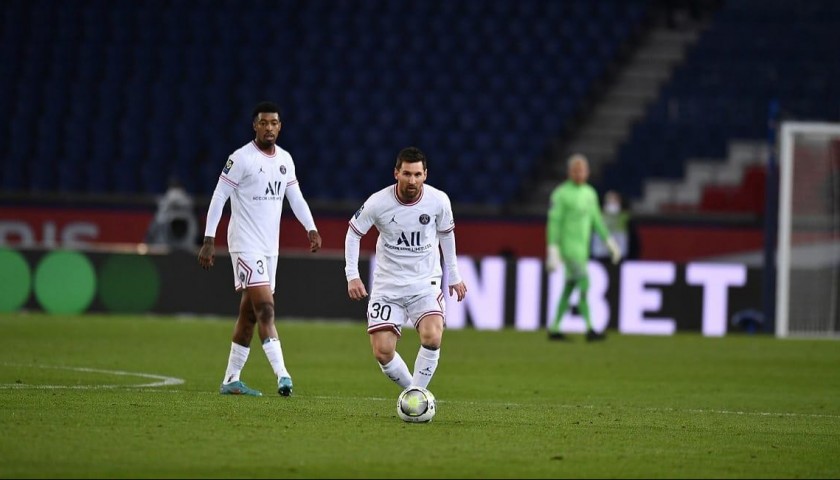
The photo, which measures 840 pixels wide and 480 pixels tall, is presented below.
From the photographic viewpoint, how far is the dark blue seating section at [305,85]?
84.3 ft

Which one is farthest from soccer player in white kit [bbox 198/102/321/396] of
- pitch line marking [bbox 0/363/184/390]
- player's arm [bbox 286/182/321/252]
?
pitch line marking [bbox 0/363/184/390]

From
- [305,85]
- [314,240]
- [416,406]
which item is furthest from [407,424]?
[305,85]

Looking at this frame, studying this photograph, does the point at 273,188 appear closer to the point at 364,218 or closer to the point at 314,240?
the point at 314,240

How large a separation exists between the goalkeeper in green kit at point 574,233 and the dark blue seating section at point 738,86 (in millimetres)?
7272

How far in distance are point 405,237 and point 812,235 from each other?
12.0 m

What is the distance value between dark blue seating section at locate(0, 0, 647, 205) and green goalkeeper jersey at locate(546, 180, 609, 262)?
679 cm

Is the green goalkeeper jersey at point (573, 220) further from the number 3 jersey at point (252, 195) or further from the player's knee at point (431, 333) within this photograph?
the player's knee at point (431, 333)

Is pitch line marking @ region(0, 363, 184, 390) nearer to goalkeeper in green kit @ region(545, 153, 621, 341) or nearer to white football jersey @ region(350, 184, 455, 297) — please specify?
white football jersey @ region(350, 184, 455, 297)

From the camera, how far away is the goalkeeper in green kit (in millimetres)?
18281

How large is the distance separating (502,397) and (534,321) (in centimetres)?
875

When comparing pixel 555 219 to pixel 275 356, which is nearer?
pixel 275 356

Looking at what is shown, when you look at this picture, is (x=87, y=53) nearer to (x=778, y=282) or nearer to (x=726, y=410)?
(x=778, y=282)

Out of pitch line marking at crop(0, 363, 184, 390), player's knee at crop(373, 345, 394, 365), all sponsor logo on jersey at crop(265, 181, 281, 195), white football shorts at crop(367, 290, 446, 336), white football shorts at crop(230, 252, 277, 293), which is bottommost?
pitch line marking at crop(0, 363, 184, 390)

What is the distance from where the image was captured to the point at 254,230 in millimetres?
10695
